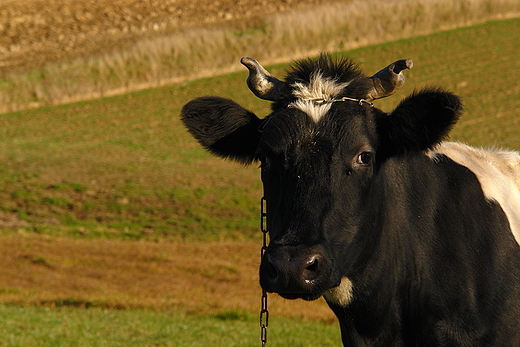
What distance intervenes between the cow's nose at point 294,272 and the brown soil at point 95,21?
30.0m

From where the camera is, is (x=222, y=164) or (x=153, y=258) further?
(x=222, y=164)

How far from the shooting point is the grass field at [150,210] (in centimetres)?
982

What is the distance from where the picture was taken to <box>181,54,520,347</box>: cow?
4.04 m

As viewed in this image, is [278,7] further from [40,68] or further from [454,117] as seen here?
[454,117]

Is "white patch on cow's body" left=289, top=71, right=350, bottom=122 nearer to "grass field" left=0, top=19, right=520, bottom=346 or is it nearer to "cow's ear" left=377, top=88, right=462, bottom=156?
"cow's ear" left=377, top=88, right=462, bottom=156

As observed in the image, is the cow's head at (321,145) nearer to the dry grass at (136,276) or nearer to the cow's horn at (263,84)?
the cow's horn at (263,84)

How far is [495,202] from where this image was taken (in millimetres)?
4637

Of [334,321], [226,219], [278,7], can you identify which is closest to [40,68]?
[278,7]

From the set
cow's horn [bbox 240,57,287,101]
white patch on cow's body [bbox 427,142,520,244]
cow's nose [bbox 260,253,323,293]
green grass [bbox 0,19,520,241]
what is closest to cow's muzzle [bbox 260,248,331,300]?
cow's nose [bbox 260,253,323,293]

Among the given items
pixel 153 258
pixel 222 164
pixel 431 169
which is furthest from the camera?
pixel 222 164

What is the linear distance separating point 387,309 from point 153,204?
1585 centimetres

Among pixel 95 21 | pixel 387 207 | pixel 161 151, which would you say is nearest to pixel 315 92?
pixel 387 207

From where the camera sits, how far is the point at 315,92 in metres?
4.43

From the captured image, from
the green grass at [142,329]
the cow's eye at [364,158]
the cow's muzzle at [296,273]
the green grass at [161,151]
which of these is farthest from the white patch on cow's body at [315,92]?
the green grass at [161,151]
